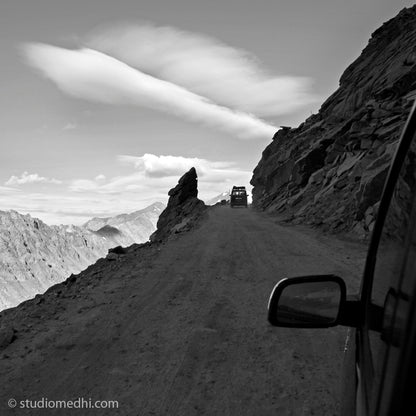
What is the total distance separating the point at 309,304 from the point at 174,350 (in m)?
3.10

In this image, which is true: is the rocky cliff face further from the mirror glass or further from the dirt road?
the mirror glass

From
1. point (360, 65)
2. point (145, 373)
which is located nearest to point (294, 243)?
point (145, 373)

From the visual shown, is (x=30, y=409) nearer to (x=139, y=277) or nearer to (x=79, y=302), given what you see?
(x=79, y=302)

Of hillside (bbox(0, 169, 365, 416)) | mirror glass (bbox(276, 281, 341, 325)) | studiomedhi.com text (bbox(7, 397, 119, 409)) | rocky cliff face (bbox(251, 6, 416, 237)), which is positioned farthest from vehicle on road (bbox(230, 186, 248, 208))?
mirror glass (bbox(276, 281, 341, 325))

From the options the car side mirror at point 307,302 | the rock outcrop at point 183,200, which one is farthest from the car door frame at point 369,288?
the rock outcrop at point 183,200

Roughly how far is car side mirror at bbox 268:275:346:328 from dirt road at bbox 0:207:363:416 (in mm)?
Answer: 1817

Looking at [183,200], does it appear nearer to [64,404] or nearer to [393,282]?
[64,404]

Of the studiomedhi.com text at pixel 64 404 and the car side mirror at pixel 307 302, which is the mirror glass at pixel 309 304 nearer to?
the car side mirror at pixel 307 302

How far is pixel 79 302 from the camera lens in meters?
7.10

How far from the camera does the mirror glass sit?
1928mm

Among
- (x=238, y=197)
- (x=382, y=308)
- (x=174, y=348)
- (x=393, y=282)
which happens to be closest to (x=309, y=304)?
(x=382, y=308)

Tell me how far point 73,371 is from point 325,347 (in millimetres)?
3260

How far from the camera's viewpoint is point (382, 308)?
1512 mm

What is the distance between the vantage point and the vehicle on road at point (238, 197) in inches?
1709
